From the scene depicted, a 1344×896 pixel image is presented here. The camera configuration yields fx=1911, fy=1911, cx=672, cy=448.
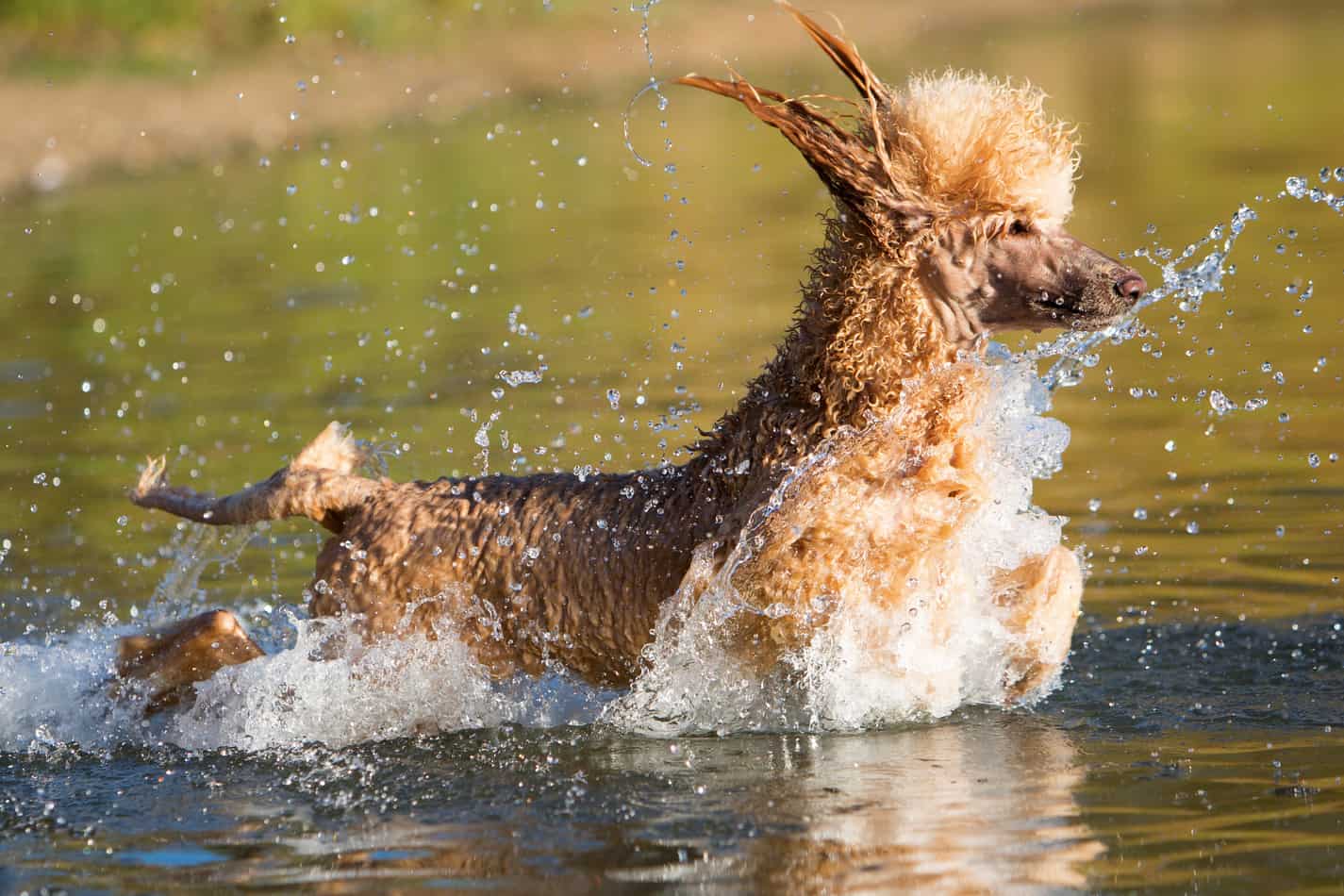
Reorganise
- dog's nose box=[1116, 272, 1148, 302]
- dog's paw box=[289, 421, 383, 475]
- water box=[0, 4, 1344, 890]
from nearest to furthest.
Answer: water box=[0, 4, 1344, 890] < dog's nose box=[1116, 272, 1148, 302] < dog's paw box=[289, 421, 383, 475]

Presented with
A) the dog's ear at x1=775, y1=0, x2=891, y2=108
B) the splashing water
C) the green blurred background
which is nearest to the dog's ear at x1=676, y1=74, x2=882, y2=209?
the dog's ear at x1=775, y1=0, x2=891, y2=108

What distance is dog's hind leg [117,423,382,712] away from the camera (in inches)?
267

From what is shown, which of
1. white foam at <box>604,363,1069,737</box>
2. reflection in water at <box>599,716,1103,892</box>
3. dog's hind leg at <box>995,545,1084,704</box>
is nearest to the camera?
reflection in water at <box>599,716,1103,892</box>

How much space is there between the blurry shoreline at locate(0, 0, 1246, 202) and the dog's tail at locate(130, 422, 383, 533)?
1631 cm

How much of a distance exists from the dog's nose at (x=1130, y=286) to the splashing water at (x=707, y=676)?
0.36 feet

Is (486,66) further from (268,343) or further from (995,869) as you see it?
(995,869)

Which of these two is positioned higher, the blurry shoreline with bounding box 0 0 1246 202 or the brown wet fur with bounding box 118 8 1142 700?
Answer: the blurry shoreline with bounding box 0 0 1246 202

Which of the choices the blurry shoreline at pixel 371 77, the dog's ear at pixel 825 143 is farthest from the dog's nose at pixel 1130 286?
the blurry shoreline at pixel 371 77

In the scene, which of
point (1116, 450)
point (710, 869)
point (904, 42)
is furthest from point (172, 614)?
point (904, 42)

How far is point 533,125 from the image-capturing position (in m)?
26.8

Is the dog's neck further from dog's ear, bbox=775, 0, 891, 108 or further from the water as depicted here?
the water

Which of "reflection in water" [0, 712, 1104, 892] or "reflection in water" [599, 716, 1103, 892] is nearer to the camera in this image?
"reflection in water" [599, 716, 1103, 892]

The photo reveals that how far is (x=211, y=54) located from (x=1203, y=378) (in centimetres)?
2008

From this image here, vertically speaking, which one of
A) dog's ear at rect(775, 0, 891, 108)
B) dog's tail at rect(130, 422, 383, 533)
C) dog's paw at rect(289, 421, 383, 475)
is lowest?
dog's tail at rect(130, 422, 383, 533)
